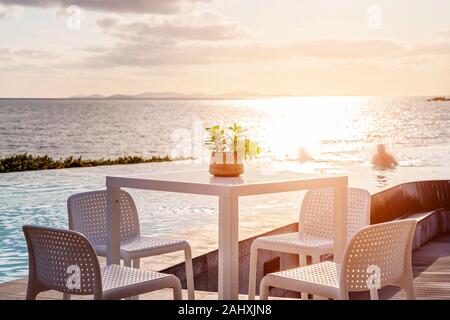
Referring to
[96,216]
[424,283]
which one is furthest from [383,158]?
[96,216]

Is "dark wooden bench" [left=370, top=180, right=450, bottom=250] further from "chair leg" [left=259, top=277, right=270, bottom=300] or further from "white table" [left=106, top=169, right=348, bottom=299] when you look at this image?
"chair leg" [left=259, top=277, right=270, bottom=300]

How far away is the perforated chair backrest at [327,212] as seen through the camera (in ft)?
13.0

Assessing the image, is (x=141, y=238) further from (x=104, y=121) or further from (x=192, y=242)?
(x=104, y=121)

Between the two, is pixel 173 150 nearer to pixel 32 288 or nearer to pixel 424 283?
pixel 424 283

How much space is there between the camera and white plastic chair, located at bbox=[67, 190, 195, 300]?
3701mm

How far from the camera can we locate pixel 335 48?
53844 millimetres

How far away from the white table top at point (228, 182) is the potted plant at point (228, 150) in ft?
0.15

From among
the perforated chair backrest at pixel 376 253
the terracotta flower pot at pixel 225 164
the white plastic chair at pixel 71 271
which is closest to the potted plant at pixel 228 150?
the terracotta flower pot at pixel 225 164

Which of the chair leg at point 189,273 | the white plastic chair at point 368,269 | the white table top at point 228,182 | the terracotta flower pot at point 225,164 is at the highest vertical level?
the terracotta flower pot at point 225,164

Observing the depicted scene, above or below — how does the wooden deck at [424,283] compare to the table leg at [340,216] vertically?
below

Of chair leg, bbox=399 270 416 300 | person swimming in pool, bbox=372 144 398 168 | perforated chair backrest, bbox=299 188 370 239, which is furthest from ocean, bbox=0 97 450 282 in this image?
chair leg, bbox=399 270 416 300

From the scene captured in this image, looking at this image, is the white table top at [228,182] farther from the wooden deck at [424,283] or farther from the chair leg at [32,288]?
the wooden deck at [424,283]
